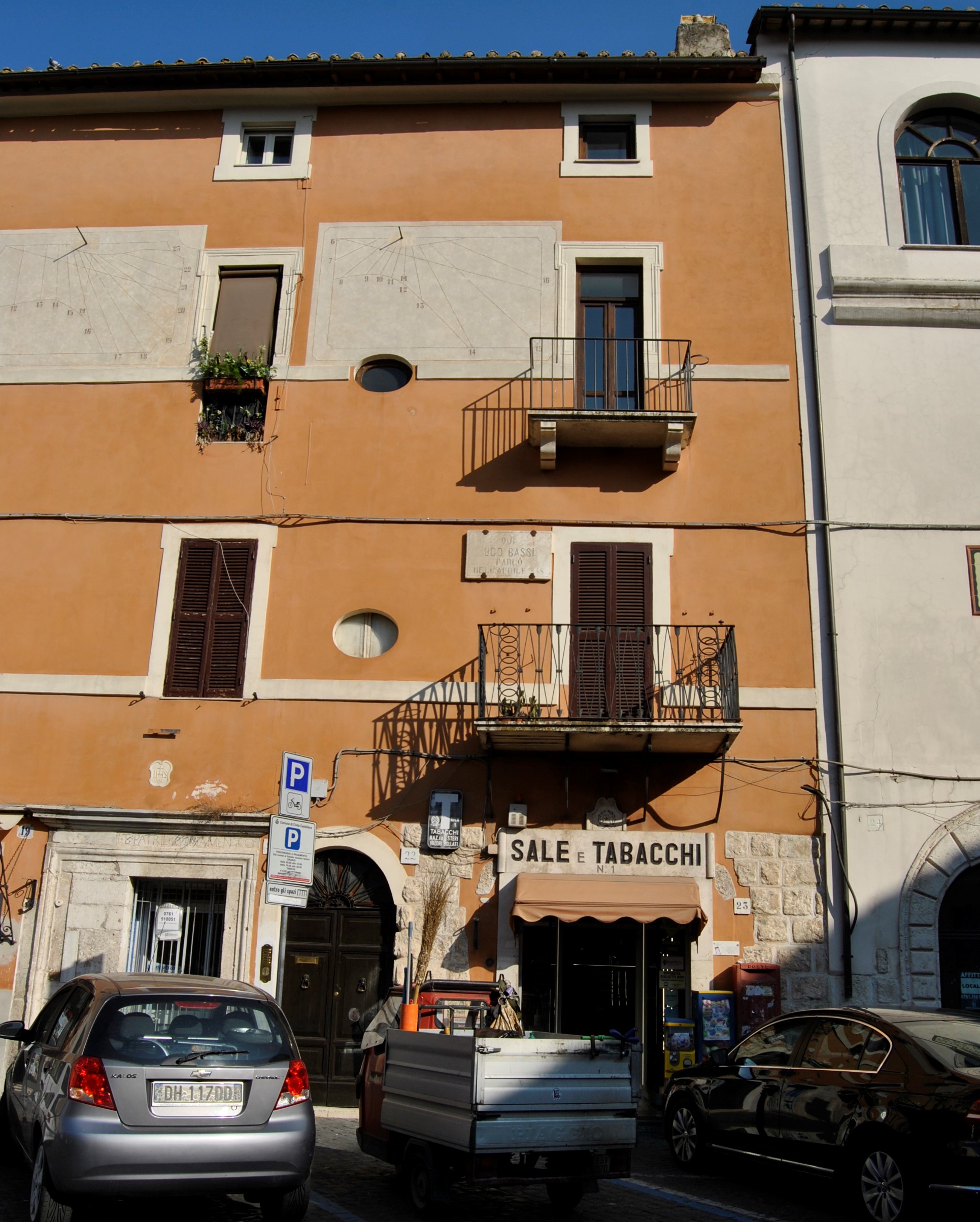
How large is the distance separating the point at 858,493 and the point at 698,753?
3.75 m

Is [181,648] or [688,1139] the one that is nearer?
[688,1139]

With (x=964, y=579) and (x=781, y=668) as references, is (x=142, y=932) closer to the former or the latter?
(x=781, y=668)

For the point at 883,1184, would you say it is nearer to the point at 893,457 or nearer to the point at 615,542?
the point at 615,542

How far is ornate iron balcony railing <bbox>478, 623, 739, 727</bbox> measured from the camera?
40.9ft

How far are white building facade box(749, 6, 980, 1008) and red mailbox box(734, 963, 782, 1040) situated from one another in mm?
684

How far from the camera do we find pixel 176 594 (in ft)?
44.0

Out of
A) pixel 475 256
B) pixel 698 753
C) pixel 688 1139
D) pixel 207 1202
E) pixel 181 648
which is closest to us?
pixel 207 1202

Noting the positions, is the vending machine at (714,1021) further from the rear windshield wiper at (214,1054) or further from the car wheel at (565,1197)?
the rear windshield wiper at (214,1054)

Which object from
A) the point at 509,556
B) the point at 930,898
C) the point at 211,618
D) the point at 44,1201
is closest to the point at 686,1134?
the point at 930,898

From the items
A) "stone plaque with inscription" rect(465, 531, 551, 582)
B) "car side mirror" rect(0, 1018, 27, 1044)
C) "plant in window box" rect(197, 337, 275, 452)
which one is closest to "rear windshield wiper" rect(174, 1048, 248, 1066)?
"car side mirror" rect(0, 1018, 27, 1044)

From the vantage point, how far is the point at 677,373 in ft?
45.0

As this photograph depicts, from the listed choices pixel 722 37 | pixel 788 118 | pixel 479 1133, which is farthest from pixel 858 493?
pixel 479 1133


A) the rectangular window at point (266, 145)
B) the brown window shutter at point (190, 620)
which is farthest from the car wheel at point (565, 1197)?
the rectangular window at point (266, 145)

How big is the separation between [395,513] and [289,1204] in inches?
335
